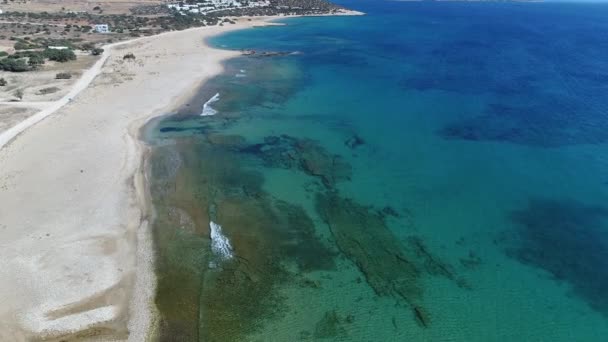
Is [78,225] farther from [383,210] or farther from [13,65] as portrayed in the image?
[13,65]

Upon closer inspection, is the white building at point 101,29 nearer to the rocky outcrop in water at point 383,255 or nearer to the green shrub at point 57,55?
the green shrub at point 57,55

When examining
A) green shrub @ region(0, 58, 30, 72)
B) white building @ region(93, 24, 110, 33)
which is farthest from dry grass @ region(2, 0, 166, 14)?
green shrub @ region(0, 58, 30, 72)

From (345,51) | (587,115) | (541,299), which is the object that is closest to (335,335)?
(541,299)

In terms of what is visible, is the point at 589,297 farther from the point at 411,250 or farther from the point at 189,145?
the point at 189,145

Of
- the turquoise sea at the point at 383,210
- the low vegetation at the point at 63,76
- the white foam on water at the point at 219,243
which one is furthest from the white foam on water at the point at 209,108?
the white foam on water at the point at 219,243

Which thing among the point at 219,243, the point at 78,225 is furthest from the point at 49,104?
the point at 219,243
